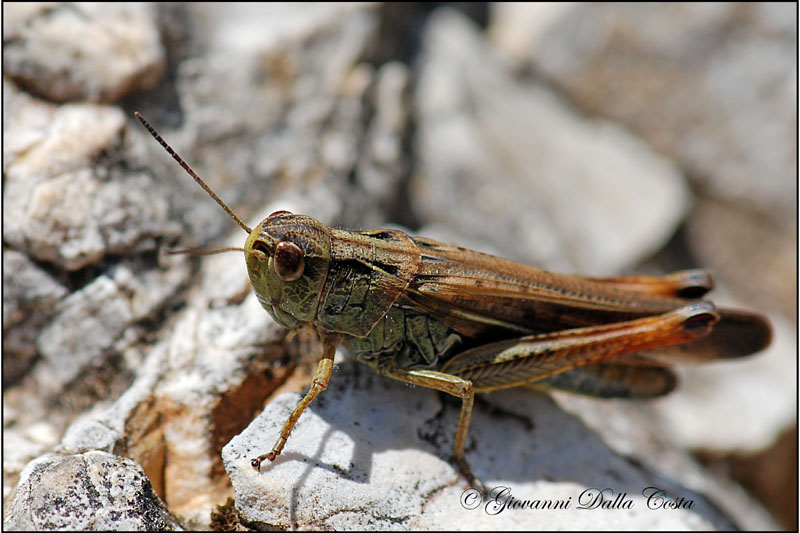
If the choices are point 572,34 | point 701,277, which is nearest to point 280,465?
point 701,277

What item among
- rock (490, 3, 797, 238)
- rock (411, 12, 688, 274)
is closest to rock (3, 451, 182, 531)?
rock (411, 12, 688, 274)

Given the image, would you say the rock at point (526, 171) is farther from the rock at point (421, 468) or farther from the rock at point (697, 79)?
the rock at point (421, 468)

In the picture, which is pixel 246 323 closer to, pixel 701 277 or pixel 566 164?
pixel 701 277

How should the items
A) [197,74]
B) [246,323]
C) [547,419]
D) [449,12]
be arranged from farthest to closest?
[449,12]
[197,74]
[547,419]
[246,323]

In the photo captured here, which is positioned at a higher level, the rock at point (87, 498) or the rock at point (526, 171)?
the rock at point (526, 171)

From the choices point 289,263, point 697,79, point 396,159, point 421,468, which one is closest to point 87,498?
point 289,263

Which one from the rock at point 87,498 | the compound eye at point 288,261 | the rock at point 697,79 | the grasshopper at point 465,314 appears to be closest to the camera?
the rock at point 87,498

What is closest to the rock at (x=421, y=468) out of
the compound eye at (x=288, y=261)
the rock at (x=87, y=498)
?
the rock at (x=87, y=498)
